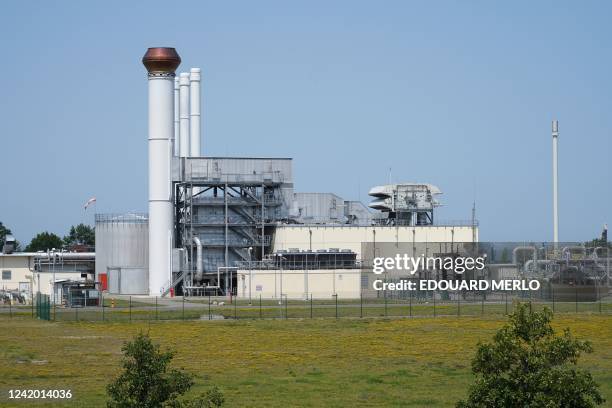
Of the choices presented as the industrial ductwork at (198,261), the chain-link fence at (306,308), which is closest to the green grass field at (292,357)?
the chain-link fence at (306,308)

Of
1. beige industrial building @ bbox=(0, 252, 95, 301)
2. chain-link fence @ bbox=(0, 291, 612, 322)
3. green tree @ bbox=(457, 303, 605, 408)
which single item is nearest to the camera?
green tree @ bbox=(457, 303, 605, 408)

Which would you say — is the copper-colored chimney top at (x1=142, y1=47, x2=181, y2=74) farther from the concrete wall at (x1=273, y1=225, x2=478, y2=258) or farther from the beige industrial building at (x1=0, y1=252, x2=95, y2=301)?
→ the beige industrial building at (x1=0, y1=252, x2=95, y2=301)

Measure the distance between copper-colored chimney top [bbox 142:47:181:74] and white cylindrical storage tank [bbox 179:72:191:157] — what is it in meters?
10.8

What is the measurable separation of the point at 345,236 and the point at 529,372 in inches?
3431

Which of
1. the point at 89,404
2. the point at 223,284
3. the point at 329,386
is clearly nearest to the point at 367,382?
the point at 329,386

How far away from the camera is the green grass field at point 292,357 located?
40094 mm

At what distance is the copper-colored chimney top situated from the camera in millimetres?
109312

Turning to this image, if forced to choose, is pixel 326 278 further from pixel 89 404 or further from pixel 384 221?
pixel 89 404

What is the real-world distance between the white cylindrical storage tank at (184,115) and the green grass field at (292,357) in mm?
48926

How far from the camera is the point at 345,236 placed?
4471 inches

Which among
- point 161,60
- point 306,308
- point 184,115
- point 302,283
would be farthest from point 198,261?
point 306,308

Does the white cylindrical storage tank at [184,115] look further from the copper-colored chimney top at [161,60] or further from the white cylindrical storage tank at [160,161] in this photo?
the copper-colored chimney top at [161,60]

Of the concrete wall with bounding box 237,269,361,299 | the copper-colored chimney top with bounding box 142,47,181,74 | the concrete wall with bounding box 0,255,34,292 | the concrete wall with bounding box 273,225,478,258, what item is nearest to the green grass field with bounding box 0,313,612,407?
the concrete wall with bounding box 237,269,361,299

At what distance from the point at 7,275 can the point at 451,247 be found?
1709 inches
